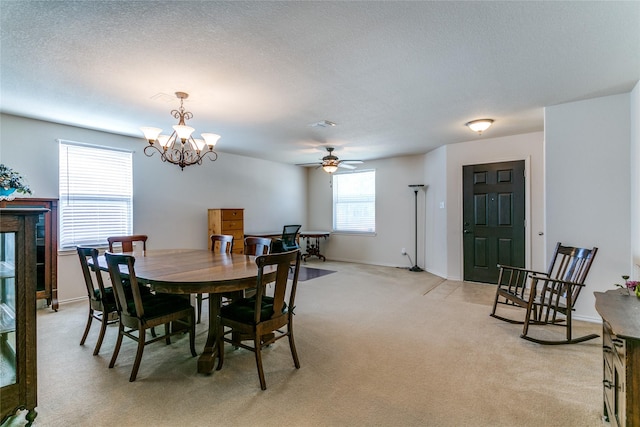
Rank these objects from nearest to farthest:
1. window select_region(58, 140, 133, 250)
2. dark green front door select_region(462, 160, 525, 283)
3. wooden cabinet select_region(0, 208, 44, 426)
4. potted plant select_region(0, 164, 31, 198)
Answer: wooden cabinet select_region(0, 208, 44, 426)
potted plant select_region(0, 164, 31, 198)
window select_region(58, 140, 133, 250)
dark green front door select_region(462, 160, 525, 283)

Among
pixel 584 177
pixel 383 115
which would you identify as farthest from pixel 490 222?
pixel 383 115

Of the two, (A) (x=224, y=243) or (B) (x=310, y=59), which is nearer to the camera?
(B) (x=310, y=59)

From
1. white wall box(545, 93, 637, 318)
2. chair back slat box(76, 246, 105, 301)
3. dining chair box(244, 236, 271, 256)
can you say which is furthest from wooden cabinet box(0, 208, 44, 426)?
white wall box(545, 93, 637, 318)

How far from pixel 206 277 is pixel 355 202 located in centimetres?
552

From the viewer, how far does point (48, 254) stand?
3676 millimetres

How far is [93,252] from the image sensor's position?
8.25 ft

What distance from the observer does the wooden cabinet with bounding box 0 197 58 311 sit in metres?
3.63

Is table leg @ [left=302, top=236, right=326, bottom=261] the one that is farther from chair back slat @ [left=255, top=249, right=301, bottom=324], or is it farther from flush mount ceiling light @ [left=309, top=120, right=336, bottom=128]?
chair back slat @ [left=255, top=249, right=301, bottom=324]

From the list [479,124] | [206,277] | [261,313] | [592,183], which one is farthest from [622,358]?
[479,124]

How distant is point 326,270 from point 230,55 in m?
4.67

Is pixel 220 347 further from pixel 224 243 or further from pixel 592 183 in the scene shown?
pixel 592 183

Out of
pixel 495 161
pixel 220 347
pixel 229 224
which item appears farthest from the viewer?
pixel 229 224

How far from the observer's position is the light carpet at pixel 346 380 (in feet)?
5.97

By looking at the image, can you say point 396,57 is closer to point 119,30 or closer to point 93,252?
point 119,30
